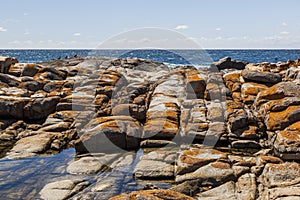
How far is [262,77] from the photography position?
25.6 m

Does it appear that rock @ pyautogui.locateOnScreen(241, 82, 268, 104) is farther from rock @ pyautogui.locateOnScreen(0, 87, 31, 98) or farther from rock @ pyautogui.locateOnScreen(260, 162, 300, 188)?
rock @ pyautogui.locateOnScreen(0, 87, 31, 98)

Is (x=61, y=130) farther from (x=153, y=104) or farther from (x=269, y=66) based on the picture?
(x=269, y=66)

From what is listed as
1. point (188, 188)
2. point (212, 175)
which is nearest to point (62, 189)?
point (188, 188)

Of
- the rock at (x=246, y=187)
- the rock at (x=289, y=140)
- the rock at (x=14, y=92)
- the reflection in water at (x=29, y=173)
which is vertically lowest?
the reflection in water at (x=29, y=173)

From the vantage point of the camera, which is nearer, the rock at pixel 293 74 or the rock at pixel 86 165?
the rock at pixel 86 165

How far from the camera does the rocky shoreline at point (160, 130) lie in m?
14.8

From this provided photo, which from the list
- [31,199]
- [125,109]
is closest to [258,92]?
[125,109]

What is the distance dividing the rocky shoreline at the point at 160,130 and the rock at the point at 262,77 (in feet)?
0.27

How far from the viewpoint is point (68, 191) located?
1457 cm

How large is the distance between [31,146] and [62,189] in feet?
24.4

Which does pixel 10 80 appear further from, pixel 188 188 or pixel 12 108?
pixel 188 188

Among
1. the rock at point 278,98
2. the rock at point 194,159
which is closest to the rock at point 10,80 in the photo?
the rock at point 194,159

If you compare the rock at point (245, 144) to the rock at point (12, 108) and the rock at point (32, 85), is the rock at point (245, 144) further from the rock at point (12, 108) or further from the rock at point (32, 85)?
the rock at point (32, 85)

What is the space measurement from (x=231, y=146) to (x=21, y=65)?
941 inches
